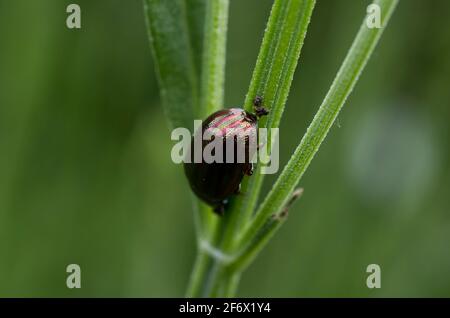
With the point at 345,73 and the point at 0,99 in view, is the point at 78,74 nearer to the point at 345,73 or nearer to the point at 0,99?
the point at 0,99

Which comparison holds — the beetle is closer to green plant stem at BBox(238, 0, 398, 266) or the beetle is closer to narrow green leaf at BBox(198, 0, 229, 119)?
narrow green leaf at BBox(198, 0, 229, 119)

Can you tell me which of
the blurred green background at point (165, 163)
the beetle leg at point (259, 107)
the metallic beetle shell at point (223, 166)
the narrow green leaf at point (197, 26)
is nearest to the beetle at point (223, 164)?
the metallic beetle shell at point (223, 166)

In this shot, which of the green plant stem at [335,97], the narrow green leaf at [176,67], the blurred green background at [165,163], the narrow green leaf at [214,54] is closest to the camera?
the green plant stem at [335,97]

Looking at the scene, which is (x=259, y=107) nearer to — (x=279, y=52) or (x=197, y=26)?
(x=279, y=52)

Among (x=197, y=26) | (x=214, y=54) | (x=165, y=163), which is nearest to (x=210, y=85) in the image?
(x=214, y=54)

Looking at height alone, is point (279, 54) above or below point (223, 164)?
above

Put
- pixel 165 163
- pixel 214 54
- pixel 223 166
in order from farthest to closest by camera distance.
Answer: pixel 165 163 → pixel 223 166 → pixel 214 54

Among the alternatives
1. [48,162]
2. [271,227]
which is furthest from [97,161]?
[271,227]

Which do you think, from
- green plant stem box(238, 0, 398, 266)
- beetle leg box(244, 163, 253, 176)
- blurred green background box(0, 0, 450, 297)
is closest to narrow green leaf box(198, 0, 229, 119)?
beetle leg box(244, 163, 253, 176)

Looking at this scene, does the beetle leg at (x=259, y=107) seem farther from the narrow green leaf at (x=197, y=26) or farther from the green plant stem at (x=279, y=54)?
the narrow green leaf at (x=197, y=26)
